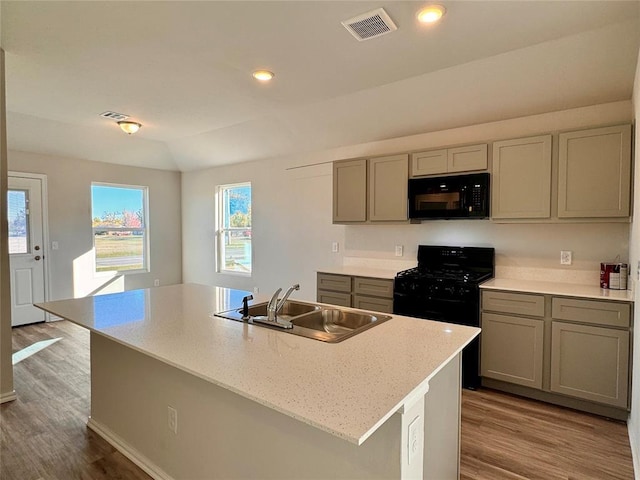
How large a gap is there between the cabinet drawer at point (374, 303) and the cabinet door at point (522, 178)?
4.14 ft

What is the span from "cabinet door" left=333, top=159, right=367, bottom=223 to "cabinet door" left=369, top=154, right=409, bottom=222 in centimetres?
10

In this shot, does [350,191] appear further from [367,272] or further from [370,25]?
[370,25]

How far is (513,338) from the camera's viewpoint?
2.86m

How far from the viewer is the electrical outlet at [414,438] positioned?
3.77 feet

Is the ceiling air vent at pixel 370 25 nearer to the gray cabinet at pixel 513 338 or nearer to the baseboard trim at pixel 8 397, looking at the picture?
the gray cabinet at pixel 513 338

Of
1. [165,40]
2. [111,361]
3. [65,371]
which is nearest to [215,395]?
[111,361]

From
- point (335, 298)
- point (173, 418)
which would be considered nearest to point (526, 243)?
point (335, 298)

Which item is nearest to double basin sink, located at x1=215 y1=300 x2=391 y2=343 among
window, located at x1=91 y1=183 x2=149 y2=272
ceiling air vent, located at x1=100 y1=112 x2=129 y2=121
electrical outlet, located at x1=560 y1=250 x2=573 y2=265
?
electrical outlet, located at x1=560 y1=250 x2=573 y2=265

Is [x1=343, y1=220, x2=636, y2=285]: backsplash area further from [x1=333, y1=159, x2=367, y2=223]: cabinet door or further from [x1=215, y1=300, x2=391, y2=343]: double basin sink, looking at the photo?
[x1=215, y1=300, x2=391, y2=343]: double basin sink

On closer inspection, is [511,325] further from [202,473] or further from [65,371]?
[65,371]

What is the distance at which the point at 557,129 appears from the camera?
123 inches

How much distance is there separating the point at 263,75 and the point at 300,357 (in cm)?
252

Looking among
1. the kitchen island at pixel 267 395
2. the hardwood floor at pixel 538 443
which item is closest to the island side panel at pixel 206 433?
the kitchen island at pixel 267 395

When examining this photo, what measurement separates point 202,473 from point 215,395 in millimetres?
419
